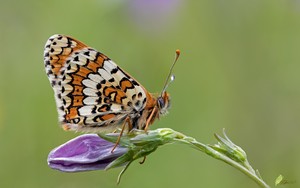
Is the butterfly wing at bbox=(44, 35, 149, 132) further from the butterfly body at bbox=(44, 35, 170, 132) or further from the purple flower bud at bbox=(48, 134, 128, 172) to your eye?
the purple flower bud at bbox=(48, 134, 128, 172)

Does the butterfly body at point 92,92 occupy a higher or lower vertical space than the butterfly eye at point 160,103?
higher

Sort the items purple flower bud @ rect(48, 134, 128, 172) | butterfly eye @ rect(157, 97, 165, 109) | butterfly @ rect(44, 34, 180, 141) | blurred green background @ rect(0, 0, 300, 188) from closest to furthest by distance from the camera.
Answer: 1. purple flower bud @ rect(48, 134, 128, 172)
2. butterfly @ rect(44, 34, 180, 141)
3. butterfly eye @ rect(157, 97, 165, 109)
4. blurred green background @ rect(0, 0, 300, 188)

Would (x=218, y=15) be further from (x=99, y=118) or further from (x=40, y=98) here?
(x=99, y=118)

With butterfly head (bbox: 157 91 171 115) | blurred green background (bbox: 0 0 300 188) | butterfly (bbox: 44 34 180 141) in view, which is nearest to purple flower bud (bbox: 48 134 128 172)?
butterfly (bbox: 44 34 180 141)

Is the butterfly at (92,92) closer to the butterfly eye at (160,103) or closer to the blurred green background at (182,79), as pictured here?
the butterfly eye at (160,103)

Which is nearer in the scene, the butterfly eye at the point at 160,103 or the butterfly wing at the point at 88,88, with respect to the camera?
the butterfly wing at the point at 88,88

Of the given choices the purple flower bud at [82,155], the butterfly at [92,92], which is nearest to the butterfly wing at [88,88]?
the butterfly at [92,92]
